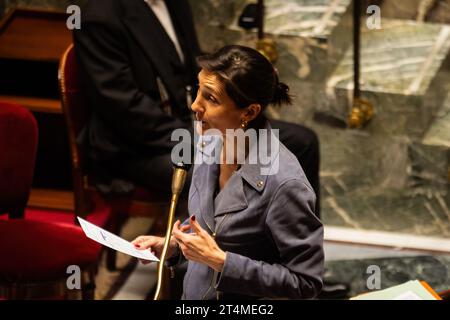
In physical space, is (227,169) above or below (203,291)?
above

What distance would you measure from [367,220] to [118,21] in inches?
60.5

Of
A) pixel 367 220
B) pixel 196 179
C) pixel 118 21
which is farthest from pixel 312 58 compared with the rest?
pixel 196 179

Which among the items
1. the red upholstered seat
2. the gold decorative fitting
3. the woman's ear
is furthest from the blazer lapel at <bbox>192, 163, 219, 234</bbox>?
the gold decorative fitting

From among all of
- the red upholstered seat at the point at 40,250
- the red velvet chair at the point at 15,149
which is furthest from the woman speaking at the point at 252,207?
the red velvet chair at the point at 15,149

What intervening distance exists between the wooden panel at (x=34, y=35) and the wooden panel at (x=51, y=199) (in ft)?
1.93

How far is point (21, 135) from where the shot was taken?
3049 mm

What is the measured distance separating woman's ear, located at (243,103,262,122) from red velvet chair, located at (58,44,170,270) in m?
1.20

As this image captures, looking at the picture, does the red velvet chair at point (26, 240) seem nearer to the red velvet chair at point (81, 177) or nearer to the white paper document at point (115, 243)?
the red velvet chair at point (81, 177)

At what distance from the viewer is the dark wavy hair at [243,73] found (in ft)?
6.90

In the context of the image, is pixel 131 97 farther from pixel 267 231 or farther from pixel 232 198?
pixel 267 231

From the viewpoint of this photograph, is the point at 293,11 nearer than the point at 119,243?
No
